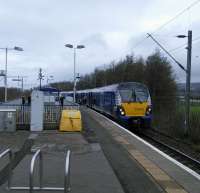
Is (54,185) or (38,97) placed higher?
(38,97)

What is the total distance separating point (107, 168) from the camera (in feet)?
43.0

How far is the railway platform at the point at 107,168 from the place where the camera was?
34.9ft

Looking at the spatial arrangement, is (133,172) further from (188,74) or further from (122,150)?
(188,74)

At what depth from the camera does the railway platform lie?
34.9 feet

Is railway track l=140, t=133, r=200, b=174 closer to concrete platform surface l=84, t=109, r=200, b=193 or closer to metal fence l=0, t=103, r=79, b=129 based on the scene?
concrete platform surface l=84, t=109, r=200, b=193

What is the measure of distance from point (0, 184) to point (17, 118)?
16.0 metres

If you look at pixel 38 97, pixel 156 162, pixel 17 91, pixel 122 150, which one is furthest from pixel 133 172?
pixel 17 91

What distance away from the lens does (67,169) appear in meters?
8.38

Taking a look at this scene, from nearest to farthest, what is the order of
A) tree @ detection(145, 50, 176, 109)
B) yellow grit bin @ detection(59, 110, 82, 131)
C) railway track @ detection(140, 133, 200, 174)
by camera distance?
railway track @ detection(140, 133, 200, 174)
yellow grit bin @ detection(59, 110, 82, 131)
tree @ detection(145, 50, 176, 109)

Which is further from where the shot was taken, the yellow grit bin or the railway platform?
the yellow grit bin

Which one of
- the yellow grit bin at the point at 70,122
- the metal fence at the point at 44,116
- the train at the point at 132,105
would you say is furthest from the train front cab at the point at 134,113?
the yellow grit bin at the point at 70,122

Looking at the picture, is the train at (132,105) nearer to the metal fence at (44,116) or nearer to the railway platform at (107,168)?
the metal fence at (44,116)

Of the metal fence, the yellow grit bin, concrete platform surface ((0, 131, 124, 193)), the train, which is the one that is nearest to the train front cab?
the train

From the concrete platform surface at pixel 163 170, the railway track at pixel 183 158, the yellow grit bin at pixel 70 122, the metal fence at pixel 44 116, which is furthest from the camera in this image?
the metal fence at pixel 44 116
